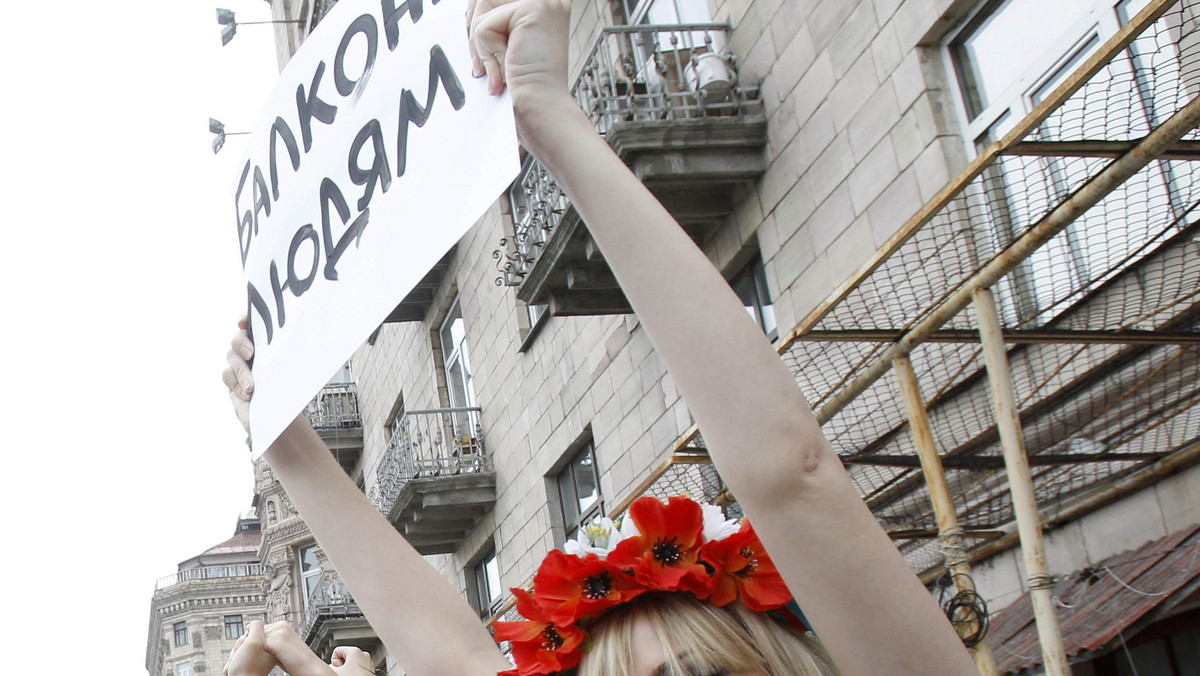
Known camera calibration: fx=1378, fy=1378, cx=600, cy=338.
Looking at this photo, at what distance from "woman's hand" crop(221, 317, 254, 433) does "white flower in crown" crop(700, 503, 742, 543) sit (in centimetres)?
117

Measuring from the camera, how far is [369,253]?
8.05 feet

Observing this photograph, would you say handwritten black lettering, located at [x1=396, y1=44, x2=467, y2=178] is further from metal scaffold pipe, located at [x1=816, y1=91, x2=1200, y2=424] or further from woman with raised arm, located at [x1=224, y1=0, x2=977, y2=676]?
metal scaffold pipe, located at [x1=816, y1=91, x2=1200, y2=424]

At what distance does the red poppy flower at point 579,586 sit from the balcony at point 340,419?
23622 mm

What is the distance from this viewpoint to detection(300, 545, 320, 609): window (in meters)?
39.2

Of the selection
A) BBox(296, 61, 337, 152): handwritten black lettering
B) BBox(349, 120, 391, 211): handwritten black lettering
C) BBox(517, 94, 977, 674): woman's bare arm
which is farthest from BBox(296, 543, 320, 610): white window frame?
BBox(517, 94, 977, 674): woman's bare arm

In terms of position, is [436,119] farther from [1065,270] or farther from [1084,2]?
[1084,2]

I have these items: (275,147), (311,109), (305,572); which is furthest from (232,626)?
(311,109)

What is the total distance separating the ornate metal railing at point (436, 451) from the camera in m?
18.1

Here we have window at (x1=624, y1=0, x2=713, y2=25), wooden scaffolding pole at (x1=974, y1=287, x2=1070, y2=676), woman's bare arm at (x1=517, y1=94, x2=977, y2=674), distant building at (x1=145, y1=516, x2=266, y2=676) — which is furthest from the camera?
distant building at (x1=145, y1=516, x2=266, y2=676)

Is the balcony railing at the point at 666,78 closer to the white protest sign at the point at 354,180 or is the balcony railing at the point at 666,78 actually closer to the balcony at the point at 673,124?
the balcony at the point at 673,124

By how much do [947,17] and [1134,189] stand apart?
2267mm

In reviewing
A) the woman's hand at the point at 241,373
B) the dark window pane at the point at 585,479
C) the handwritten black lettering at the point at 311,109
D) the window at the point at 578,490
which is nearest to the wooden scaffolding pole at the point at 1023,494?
the woman's hand at the point at 241,373

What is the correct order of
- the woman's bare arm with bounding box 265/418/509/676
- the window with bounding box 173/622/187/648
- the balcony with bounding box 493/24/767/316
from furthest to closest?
the window with bounding box 173/622/187/648, the balcony with bounding box 493/24/767/316, the woman's bare arm with bounding box 265/418/509/676

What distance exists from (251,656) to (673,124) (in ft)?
27.3
